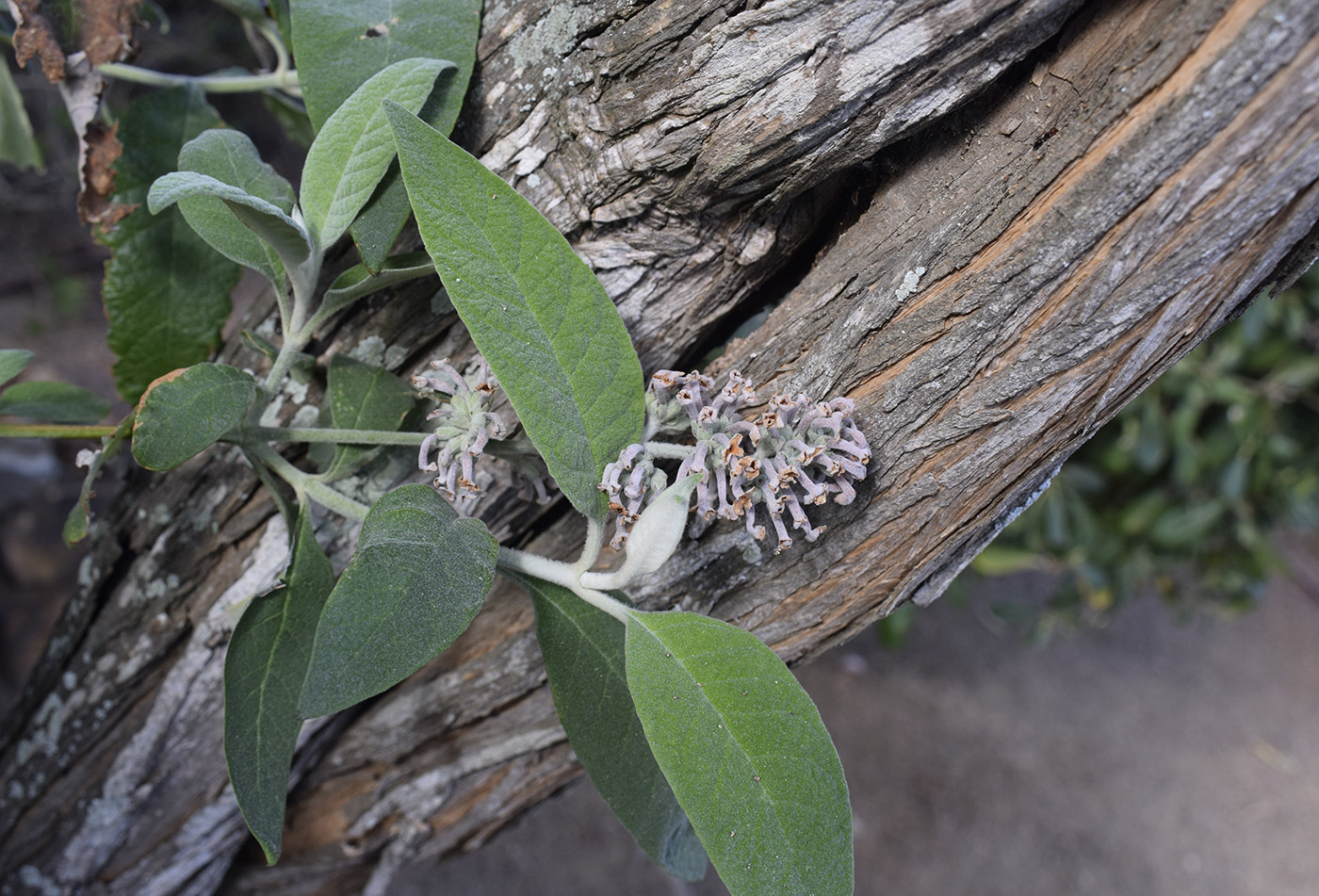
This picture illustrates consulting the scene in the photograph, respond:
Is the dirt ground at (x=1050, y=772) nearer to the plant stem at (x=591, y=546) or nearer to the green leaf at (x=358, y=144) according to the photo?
the plant stem at (x=591, y=546)

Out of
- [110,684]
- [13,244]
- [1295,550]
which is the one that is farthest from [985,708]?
[13,244]

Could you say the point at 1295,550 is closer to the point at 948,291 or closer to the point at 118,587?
the point at 948,291

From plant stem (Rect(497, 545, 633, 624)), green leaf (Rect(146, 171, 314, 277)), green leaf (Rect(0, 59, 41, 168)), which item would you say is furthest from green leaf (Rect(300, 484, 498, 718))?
green leaf (Rect(0, 59, 41, 168))

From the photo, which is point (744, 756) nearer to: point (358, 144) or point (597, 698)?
point (597, 698)

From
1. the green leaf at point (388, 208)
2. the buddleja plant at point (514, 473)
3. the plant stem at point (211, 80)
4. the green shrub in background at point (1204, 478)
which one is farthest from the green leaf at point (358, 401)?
the green shrub in background at point (1204, 478)

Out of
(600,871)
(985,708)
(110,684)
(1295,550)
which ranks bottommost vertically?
(1295,550)

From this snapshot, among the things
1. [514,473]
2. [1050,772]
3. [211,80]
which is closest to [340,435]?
[514,473]
